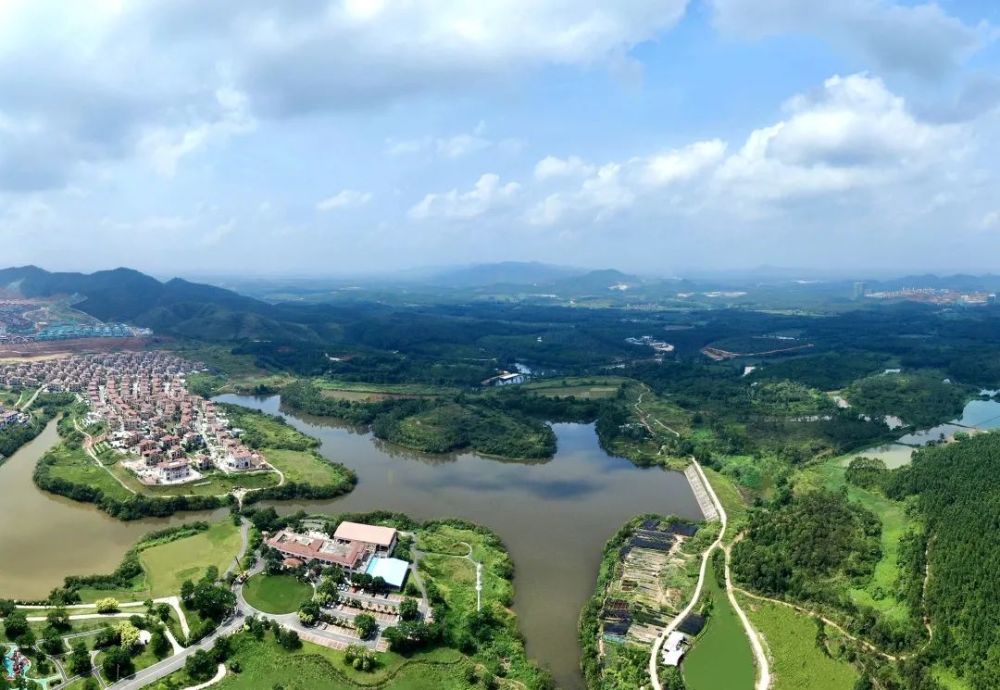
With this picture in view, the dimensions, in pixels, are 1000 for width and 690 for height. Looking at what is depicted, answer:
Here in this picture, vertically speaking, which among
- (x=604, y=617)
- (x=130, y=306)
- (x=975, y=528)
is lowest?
(x=604, y=617)

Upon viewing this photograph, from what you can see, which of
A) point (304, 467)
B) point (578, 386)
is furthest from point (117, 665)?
point (578, 386)

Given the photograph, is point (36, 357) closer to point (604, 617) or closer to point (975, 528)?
point (604, 617)

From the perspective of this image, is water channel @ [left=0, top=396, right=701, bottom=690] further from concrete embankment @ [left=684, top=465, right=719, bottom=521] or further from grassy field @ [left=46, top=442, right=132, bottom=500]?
grassy field @ [left=46, top=442, right=132, bottom=500]

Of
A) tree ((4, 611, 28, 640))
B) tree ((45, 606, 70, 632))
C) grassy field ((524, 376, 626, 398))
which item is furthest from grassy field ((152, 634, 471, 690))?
grassy field ((524, 376, 626, 398))

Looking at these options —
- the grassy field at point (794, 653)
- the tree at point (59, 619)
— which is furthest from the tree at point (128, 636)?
the grassy field at point (794, 653)

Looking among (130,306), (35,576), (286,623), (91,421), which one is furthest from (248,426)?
(130,306)

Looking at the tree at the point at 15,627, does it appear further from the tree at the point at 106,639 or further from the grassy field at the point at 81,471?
the grassy field at the point at 81,471
